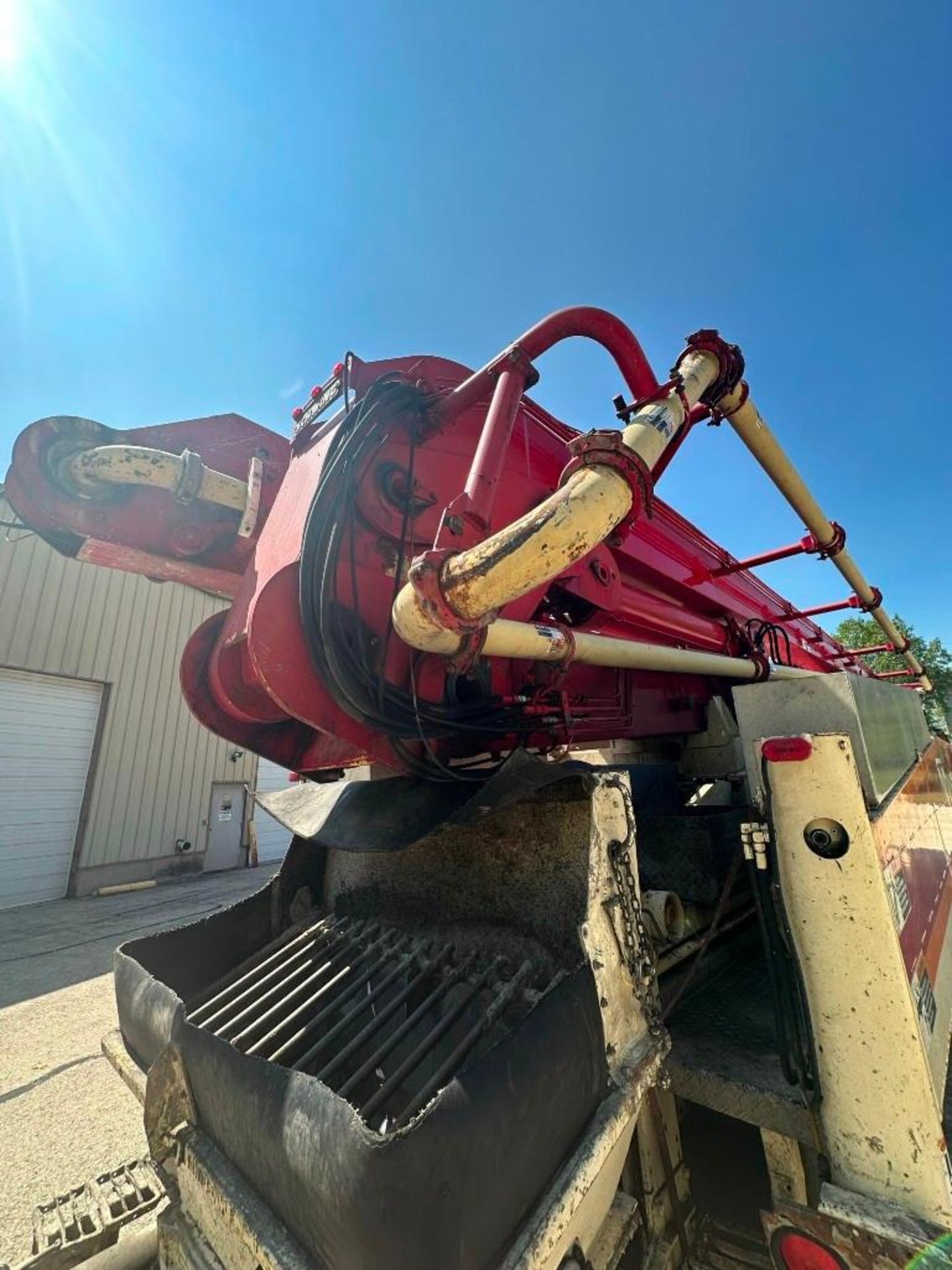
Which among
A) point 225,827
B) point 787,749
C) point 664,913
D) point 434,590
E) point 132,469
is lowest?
point 225,827

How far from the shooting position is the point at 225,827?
32.4 ft

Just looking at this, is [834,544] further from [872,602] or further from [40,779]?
[40,779]

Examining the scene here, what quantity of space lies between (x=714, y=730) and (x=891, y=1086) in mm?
2259

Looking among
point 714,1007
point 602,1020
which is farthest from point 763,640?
point 602,1020

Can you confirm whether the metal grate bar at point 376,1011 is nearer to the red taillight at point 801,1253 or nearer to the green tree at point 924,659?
the red taillight at point 801,1253

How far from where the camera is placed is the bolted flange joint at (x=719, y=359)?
6.23ft

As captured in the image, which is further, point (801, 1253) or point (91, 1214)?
point (91, 1214)

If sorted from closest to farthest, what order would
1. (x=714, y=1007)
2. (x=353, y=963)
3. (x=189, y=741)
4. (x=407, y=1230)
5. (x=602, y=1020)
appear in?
(x=407, y=1230), (x=602, y=1020), (x=353, y=963), (x=714, y=1007), (x=189, y=741)

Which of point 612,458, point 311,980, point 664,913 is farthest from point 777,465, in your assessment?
point 311,980

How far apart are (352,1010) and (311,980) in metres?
0.23

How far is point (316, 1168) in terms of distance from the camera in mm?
819

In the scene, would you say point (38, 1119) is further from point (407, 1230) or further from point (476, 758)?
point (407, 1230)

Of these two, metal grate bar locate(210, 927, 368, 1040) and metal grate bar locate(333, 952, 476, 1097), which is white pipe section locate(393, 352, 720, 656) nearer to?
metal grate bar locate(333, 952, 476, 1097)

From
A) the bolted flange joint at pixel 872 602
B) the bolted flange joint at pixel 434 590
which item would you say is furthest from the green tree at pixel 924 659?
the bolted flange joint at pixel 434 590
